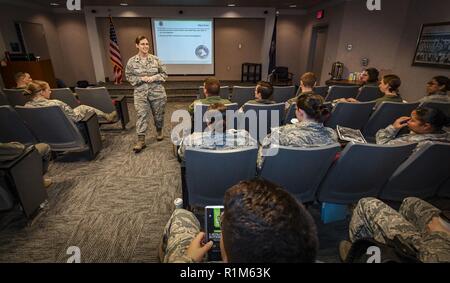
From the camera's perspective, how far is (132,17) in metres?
7.32

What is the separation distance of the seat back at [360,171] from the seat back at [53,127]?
2.58m

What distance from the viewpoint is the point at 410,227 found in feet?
3.84

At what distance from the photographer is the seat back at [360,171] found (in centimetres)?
141

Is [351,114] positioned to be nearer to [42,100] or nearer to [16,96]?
[42,100]

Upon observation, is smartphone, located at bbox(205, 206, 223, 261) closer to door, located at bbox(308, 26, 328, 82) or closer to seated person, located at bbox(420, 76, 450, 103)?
seated person, located at bbox(420, 76, 450, 103)

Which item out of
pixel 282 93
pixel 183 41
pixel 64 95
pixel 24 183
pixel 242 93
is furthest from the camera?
pixel 183 41

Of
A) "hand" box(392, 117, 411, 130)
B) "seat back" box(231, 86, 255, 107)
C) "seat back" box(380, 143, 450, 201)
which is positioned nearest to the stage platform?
"seat back" box(231, 86, 255, 107)

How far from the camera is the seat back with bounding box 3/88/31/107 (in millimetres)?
3323

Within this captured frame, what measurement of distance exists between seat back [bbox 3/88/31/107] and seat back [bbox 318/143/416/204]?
13.6 ft

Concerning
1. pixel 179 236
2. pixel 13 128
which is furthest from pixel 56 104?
pixel 179 236

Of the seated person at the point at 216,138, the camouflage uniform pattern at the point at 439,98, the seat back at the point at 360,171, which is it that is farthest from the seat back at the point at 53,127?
the camouflage uniform pattern at the point at 439,98

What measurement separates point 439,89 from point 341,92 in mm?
1176

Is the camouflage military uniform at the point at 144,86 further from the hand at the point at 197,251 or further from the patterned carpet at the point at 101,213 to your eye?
the hand at the point at 197,251
